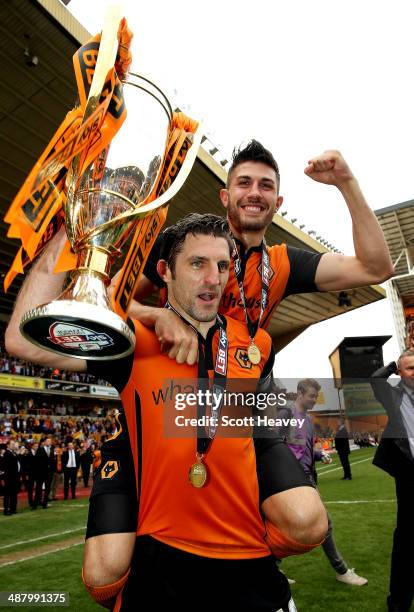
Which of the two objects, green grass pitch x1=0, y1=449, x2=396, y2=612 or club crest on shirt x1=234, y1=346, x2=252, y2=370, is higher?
club crest on shirt x1=234, y1=346, x2=252, y2=370

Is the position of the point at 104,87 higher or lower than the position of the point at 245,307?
higher

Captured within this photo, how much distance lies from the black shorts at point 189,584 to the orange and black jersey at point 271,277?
1.19 m

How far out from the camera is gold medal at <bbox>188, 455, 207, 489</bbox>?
60.7 inches

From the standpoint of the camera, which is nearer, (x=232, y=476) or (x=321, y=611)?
(x=232, y=476)

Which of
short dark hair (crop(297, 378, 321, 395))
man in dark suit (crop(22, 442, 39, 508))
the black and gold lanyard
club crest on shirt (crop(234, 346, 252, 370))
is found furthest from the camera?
man in dark suit (crop(22, 442, 39, 508))

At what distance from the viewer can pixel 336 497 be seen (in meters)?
10.3

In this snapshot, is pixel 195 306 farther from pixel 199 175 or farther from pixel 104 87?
pixel 199 175

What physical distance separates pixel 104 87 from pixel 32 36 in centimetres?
983

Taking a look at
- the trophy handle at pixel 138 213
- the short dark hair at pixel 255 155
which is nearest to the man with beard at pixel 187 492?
Result: the trophy handle at pixel 138 213

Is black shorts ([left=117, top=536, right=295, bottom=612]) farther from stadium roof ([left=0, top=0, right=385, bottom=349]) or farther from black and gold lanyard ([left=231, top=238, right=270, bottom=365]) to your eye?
stadium roof ([left=0, top=0, right=385, bottom=349])

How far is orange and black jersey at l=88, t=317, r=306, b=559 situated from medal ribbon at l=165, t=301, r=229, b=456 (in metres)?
0.04

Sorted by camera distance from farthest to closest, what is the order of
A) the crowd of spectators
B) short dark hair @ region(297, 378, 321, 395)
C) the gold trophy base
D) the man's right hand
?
the crowd of spectators → short dark hair @ region(297, 378, 321, 395) → the man's right hand → the gold trophy base

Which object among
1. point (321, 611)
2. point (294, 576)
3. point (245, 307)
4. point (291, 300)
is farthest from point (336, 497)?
point (291, 300)

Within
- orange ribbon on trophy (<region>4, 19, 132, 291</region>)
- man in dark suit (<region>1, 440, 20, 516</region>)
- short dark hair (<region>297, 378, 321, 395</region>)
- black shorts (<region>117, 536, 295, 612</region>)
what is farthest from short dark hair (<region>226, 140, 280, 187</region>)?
man in dark suit (<region>1, 440, 20, 516</region>)
